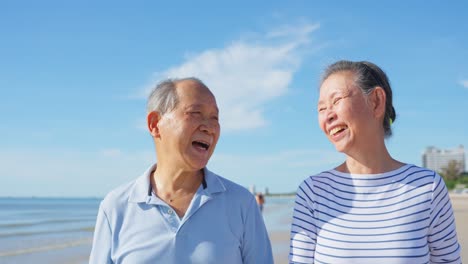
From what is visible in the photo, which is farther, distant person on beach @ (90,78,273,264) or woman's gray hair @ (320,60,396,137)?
distant person on beach @ (90,78,273,264)

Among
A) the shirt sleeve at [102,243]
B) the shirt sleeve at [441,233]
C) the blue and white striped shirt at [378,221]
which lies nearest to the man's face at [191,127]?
the shirt sleeve at [102,243]

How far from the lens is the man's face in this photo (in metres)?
2.75

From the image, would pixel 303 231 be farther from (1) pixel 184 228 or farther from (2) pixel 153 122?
(2) pixel 153 122

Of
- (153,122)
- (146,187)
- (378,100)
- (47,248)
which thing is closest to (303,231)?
(378,100)

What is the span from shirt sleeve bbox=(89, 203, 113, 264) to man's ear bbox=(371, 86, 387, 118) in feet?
5.42

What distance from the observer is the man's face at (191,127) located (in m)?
2.75

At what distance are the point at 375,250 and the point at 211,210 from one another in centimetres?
93

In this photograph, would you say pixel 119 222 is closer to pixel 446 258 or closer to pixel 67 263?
pixel 446 258

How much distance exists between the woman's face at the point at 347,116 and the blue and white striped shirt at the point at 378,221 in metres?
0.19

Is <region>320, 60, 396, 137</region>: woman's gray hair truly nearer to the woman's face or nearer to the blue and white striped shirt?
the woman's face

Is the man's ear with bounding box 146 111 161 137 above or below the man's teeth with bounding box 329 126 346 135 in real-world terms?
above

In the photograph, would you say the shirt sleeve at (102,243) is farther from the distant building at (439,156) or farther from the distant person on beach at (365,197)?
the distant building at (439,156)

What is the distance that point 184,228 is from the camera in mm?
2691

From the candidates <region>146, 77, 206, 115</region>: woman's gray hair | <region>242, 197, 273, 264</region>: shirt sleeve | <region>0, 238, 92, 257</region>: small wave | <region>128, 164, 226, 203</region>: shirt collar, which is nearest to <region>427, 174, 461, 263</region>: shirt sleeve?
<region>242, 197, 273, 264</region>: shirt sleeve
